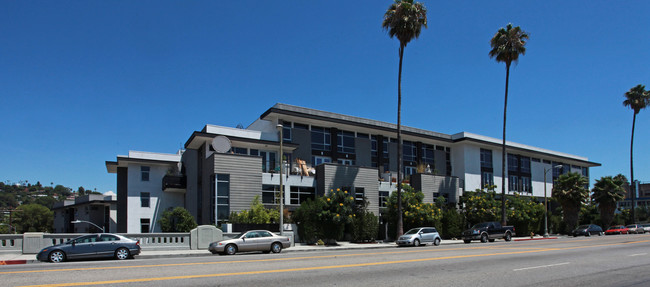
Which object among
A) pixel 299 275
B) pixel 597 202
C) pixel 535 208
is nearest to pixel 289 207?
pixel 299 275

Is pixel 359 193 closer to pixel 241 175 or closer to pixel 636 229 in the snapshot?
pixel 241 175

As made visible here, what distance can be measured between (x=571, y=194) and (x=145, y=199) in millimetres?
44932

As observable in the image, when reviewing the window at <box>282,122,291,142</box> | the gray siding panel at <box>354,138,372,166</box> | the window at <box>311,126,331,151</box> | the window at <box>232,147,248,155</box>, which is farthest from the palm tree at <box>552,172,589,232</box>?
the window at <box>232,147,248,155</box>

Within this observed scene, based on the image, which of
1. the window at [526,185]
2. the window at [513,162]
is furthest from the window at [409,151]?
the window at [526,185]

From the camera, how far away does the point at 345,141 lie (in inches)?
1724

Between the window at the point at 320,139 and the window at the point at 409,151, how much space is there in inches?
386

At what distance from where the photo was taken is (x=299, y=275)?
41.5 feet

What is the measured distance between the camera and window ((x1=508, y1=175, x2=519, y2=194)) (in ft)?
189

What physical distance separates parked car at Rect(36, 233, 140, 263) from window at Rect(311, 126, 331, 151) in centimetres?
2257

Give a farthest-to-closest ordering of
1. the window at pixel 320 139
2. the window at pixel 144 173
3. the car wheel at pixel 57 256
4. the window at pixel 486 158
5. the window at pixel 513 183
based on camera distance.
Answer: the window at pixel 513 183 → the window at pixel 486 158 → the window at pixel 144 173 → the window at pixel 320 139 → the car wheel at pixel 57 256

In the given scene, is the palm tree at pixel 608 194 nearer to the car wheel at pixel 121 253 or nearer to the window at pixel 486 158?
the window at pixel 486 158

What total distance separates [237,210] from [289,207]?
4.85 meters

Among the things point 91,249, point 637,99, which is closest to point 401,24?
point 91,249

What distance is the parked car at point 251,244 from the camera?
22328mm
